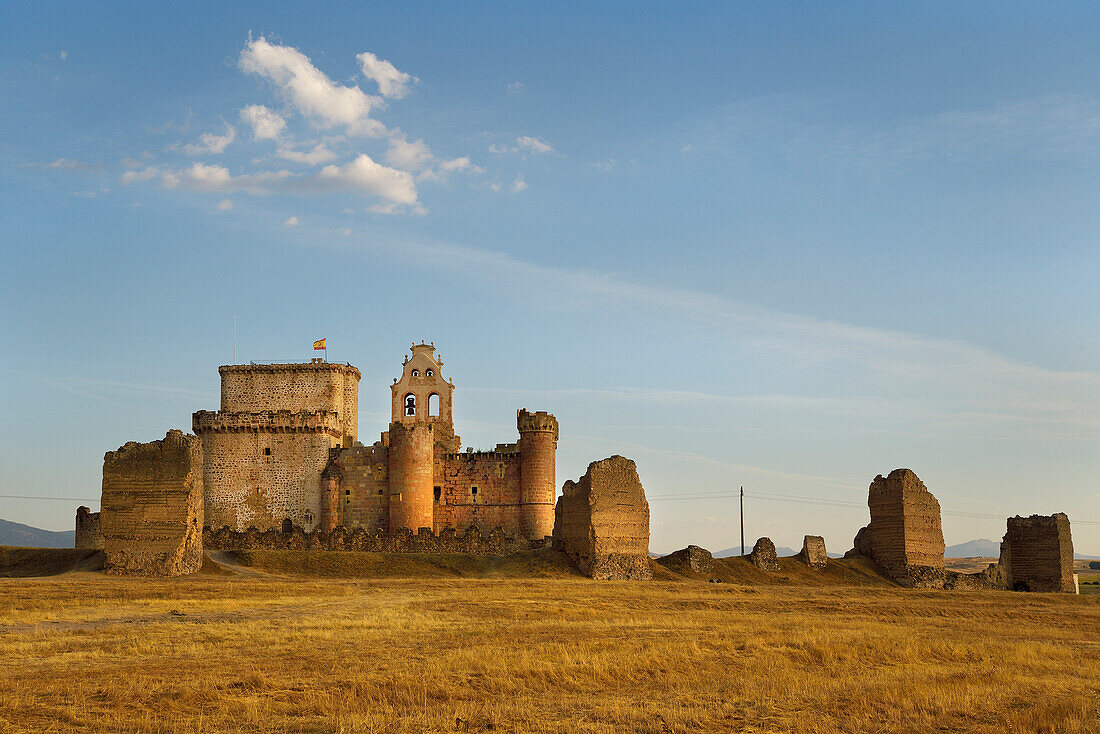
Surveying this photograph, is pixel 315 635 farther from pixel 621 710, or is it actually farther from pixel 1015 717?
pixel 1015 717

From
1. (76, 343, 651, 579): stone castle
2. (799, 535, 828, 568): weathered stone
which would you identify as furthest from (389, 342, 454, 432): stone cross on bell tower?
(799, 535, 828, 568): weathered stone

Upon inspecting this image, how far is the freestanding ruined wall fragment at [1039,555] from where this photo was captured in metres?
50.0

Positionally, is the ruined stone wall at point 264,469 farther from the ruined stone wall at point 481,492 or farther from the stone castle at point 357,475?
the ruined stone wall at point 481,492

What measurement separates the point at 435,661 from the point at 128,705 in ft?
17.1

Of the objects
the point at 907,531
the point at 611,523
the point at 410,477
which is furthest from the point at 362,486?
the point at 907,531

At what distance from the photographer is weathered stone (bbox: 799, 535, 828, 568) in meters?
50.1

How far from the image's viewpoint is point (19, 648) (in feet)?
59.8

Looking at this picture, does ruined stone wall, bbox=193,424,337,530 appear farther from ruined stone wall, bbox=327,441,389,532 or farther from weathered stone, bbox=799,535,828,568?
weathered stone, bbox=799,535,828,568

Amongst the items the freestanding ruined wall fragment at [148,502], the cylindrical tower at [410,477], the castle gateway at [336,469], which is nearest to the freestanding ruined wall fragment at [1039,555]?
the castle gateway at [336,469]

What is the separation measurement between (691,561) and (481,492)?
12.5 m

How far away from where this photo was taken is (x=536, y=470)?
170 feet

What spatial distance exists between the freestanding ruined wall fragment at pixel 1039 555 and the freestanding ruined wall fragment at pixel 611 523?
2038 centimetres

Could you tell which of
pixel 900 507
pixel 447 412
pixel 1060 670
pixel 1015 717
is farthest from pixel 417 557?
pixel 1015 717

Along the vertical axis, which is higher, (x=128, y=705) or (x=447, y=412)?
(x=447, y=412)
